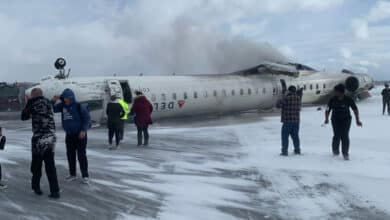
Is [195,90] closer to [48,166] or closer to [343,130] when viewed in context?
[343,130]

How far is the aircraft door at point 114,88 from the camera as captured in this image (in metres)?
19.4

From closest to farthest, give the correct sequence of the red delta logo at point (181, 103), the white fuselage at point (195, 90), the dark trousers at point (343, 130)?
the dark trousers at point (343, 130) → the white fuselage at point (195, 90) → the red delta logo at point (181, 103)

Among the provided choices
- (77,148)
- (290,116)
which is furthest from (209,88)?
(77,148)

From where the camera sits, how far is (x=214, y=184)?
831cm

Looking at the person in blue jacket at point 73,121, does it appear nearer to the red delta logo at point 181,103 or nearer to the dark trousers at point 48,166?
the dark trousers at point 48,166

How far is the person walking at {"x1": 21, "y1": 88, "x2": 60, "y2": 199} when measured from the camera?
6950 mm

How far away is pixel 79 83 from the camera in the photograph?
1912cm

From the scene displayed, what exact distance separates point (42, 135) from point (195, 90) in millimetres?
15813

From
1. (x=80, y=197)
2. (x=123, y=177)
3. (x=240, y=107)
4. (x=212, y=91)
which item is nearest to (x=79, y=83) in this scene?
(x=212, y=91)

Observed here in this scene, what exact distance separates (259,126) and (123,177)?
35.0ft

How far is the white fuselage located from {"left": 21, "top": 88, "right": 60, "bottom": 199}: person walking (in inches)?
470

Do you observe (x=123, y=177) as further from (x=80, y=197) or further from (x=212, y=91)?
(x=212, y=91)

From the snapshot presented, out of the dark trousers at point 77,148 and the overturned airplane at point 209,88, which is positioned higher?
the overturned airplane at point 209,88

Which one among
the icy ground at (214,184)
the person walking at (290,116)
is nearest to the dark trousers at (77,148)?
the icy ground at (214,184)
